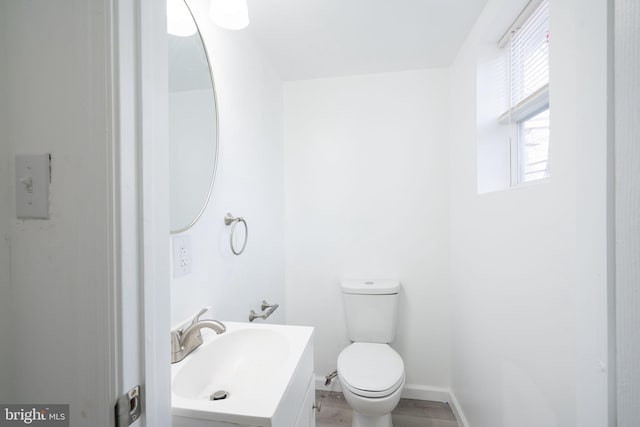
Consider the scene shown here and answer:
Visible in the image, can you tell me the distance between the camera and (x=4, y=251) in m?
0.44

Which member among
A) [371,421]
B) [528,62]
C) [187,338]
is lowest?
[371,421]

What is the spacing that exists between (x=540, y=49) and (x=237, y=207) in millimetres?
1500

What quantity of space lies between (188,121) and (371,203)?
132 centimetres

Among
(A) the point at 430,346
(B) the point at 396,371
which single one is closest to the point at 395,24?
(B) the point at 396,371

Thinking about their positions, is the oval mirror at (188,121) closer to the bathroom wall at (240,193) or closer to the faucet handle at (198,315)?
the bathroom wall at (240,193)

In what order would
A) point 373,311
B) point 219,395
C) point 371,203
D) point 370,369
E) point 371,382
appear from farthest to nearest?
1. point 371,203
2. point 373,311
3. point 370,369
4. point 371,382
5. point 219,395

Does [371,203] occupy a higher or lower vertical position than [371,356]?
higher

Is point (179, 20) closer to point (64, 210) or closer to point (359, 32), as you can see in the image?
point (64, 210)

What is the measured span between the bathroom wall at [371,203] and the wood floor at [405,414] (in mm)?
111

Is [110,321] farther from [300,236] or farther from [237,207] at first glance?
[300,236]

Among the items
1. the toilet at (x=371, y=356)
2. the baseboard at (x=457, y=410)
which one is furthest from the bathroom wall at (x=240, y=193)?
the baseboard at (x=457, y=410)

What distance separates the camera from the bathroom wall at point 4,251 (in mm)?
442

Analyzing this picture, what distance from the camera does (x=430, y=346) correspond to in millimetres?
1885

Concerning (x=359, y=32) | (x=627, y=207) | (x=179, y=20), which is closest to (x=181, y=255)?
(x=179, y=20)
